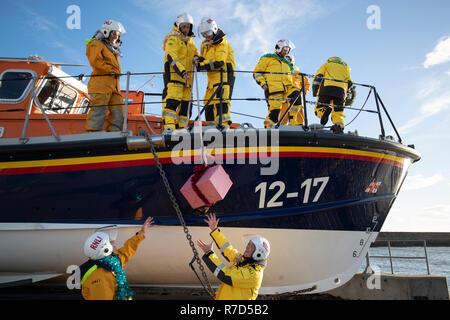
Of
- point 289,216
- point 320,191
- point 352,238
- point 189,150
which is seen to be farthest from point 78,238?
point 352,238

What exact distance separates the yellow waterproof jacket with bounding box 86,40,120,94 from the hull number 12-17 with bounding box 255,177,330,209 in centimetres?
207

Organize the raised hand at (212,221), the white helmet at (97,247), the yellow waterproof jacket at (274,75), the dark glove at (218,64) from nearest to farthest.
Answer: the white helmet at (97,247), the raised hand at (212,221), the dark glove at (218,64), the yellow waterproof jacket at (274,75)

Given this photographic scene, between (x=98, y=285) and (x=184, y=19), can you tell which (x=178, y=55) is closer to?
(x=184, y=19)

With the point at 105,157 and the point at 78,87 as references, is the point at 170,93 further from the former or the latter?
the point at 78,87

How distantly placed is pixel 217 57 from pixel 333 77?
5.76ft

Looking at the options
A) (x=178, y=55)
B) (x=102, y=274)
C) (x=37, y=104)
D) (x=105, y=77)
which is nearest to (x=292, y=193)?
(x=102, y=274)

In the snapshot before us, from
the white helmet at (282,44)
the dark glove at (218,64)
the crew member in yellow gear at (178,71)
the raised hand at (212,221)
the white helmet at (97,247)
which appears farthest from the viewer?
the white helmet at (282,44)

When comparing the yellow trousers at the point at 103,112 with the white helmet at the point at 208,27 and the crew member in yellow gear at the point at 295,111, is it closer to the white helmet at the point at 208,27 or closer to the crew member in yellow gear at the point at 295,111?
the white helmet at the point at 208,27

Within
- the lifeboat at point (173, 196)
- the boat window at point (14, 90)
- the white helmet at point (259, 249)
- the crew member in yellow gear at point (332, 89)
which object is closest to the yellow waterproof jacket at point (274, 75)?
the crew member in yellow gear at point (332, 89)

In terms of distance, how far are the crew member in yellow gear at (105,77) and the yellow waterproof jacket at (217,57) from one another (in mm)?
1016

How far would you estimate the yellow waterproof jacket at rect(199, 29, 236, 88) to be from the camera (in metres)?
3.59

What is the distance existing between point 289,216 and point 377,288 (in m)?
2.33

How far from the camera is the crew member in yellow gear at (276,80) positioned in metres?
3.98

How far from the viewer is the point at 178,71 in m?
3.42
